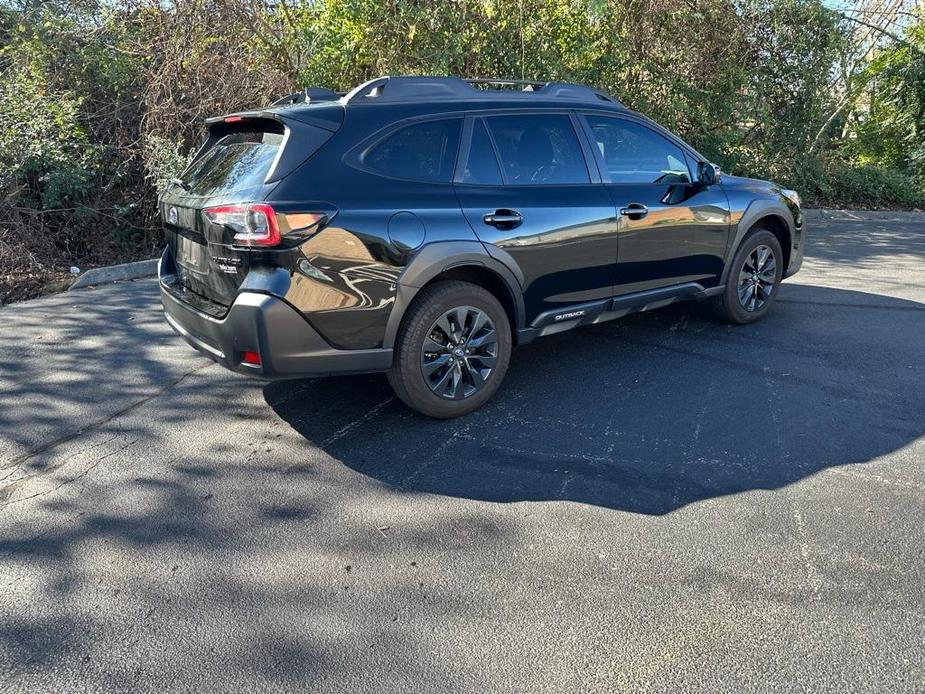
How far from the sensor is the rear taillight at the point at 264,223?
3.57 meters

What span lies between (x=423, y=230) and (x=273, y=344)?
1004 mm

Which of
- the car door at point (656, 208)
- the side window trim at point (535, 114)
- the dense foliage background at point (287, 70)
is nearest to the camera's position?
the side window trim at point (535, 114)

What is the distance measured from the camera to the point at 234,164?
13.4 feet

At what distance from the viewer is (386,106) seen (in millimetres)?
4109

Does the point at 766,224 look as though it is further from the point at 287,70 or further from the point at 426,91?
the point at 287,70

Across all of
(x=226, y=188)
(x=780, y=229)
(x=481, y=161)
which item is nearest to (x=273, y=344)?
(x=226, y=188)

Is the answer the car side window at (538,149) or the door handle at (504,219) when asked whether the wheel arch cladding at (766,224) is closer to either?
the car side window at (538,149)

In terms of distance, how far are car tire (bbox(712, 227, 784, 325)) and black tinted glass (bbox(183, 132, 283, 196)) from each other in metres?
3.68

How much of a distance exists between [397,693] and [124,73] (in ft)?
29.7

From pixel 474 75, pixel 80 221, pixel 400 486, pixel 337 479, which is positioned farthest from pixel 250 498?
pixel 474 75

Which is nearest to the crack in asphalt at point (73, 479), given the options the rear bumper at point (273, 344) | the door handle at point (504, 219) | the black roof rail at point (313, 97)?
the rear bumper at point (273, 344)

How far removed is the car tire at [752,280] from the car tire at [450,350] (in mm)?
2342

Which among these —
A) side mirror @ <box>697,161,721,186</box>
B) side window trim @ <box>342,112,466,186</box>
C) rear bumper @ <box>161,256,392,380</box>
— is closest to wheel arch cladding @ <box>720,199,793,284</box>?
side mirror @ <box>697,161,721,186</box>

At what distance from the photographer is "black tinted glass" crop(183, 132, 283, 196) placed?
384 cm
